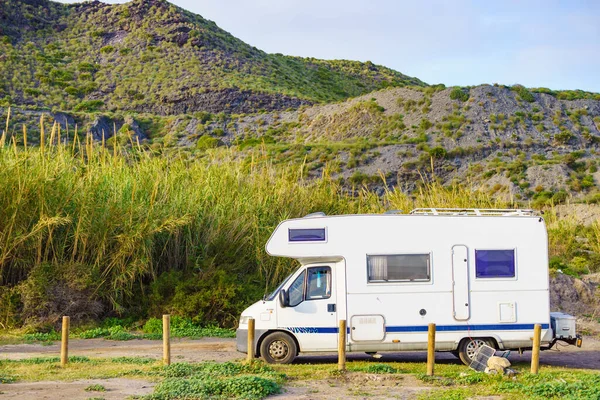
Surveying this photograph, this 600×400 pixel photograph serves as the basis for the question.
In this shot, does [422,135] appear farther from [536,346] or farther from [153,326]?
[536,346]

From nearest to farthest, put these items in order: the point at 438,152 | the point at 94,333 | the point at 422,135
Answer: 1. the point at 94,333
2. the point at 438,152
3. the point at 422,135

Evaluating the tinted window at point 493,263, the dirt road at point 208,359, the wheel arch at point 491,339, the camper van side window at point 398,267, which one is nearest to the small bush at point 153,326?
the dirt road at point 208,359

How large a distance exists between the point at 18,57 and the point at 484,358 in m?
81.7

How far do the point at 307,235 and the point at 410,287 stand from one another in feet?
6.83

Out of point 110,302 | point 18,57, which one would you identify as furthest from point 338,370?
point 18,57

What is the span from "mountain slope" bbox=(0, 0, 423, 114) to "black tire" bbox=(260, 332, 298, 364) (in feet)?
209

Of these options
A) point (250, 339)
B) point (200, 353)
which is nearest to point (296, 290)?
point (250, 339)

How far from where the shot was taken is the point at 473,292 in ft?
46.8

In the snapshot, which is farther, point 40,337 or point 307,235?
point 40,337

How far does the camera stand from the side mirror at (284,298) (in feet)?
47.2

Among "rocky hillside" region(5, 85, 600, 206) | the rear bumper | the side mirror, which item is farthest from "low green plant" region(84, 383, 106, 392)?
"rocky hillside" region(5, 85, 600, 206)

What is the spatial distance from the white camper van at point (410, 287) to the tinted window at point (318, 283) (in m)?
0.02

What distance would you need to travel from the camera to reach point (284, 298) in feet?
47.3

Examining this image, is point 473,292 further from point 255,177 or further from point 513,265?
point 255,177
